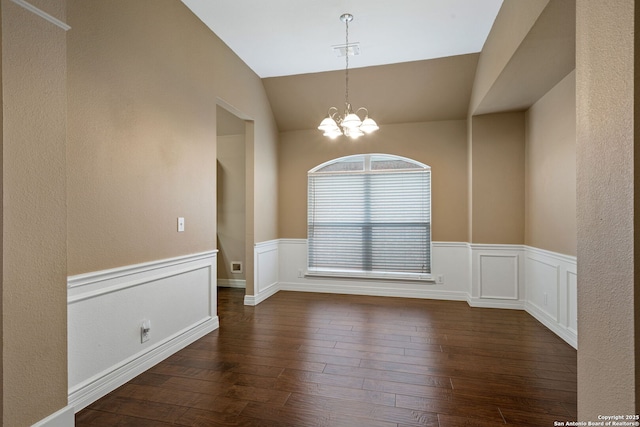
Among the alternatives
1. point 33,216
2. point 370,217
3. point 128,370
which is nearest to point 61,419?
point 128,370

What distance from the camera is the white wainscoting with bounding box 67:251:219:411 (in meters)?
2.06

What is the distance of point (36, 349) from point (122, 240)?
0.86 meters

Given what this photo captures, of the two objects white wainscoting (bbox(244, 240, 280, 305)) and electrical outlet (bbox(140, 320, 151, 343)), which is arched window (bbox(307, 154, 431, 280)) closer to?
white wainscoting (bbox(244, 240, 280, 305))

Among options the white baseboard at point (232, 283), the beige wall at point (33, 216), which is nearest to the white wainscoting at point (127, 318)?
the beige wall at point (33, 216)

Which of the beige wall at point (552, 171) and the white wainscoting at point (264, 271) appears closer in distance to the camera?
the beige wall at point (552, 171)

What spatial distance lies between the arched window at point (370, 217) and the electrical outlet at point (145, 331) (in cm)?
293

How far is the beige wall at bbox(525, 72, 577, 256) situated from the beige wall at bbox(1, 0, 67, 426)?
3896mm

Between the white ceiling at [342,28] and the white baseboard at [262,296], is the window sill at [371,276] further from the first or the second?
the white ceiling at [342,28]


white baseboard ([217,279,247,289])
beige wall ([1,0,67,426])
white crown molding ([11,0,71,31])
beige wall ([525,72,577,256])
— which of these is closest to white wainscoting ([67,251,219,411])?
beige wall ([1,0,67,426])

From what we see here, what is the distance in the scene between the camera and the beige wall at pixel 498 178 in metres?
4.27

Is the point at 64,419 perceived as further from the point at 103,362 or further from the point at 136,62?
the point at 136,62

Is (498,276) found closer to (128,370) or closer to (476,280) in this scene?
(476,280)

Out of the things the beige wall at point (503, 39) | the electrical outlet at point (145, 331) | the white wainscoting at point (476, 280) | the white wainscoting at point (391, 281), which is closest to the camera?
the beige wall at point (503, 39)

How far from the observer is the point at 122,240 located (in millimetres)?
2369
